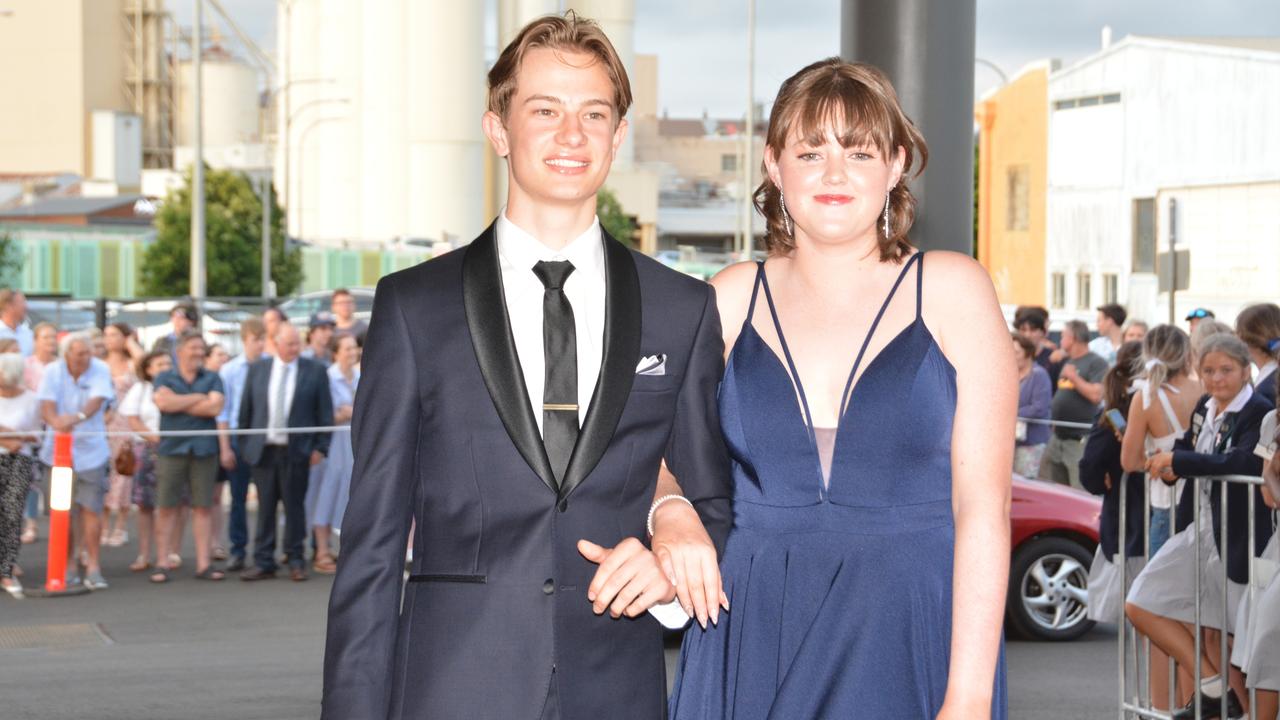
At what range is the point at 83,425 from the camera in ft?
43.3

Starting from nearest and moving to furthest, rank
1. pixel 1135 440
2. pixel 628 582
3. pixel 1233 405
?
→ pixel 628 582 → pixel 1233 405 → pixel 1135 440

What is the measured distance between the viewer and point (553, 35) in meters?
3.20

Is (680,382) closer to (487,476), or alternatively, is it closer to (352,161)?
(487,476)

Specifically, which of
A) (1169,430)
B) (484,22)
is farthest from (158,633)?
(484,22)

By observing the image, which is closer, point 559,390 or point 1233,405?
point 559,390

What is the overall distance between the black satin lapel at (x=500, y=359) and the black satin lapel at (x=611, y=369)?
0.06 metres

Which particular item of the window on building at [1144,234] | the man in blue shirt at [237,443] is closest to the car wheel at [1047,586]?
the man in blue shirt at [237,443]

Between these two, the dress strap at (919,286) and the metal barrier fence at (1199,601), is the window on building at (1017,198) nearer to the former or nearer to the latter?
the metal barrier fence at (1199,601)

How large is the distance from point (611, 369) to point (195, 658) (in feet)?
25.1

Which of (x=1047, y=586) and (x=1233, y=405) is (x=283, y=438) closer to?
(x=1047, y=586)

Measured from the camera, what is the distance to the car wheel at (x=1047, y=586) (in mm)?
10875

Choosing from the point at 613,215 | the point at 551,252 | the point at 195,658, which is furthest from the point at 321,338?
the point at 613,215

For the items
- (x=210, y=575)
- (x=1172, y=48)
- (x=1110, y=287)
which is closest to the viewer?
(x=210, y=575)

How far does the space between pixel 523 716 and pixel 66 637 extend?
28.4ft
